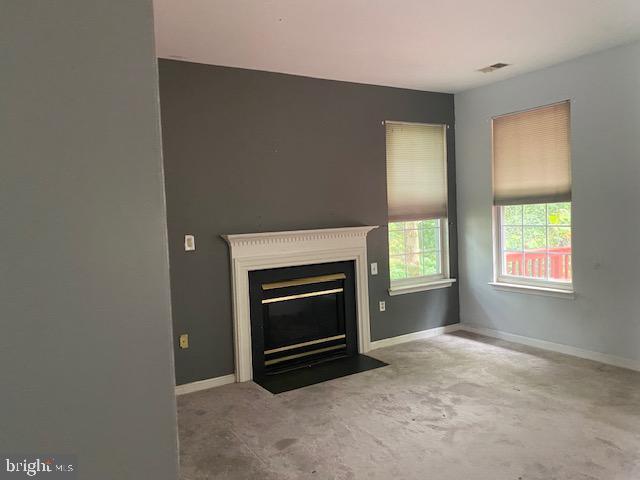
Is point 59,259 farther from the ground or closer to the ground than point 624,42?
closer to the ground

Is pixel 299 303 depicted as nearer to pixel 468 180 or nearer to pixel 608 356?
pixel 468 180

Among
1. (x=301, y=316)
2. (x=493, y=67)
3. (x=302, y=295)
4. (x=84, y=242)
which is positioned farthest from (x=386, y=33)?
(x=84, y=242)

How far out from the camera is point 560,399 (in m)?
3.49

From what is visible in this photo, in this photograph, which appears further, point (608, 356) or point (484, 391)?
point (608, 356)

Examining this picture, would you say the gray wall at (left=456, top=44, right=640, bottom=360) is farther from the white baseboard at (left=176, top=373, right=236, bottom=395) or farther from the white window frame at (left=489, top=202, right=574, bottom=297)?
the white baseboard at (left=176, top=373, right=236, bottom=395)

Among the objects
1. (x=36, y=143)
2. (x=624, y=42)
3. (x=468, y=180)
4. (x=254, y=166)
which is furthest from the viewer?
(x=468, y=180)

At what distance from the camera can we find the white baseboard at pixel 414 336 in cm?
498

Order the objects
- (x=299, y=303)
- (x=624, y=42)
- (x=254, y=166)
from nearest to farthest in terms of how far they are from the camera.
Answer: (x=624, y=42)
(x=254, y=166)
(x=299, y=303)

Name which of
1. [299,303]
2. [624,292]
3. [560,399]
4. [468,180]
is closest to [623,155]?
[624,292]

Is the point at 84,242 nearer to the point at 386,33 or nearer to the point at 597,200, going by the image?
the point at 386,33

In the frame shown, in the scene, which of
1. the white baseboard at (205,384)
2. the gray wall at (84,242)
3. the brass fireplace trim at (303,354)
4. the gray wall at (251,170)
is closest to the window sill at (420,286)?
the gray wall at (251,170)

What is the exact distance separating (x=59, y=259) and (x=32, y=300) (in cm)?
6

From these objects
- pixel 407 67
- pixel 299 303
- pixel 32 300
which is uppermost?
pixel 407 67

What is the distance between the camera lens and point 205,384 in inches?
158
